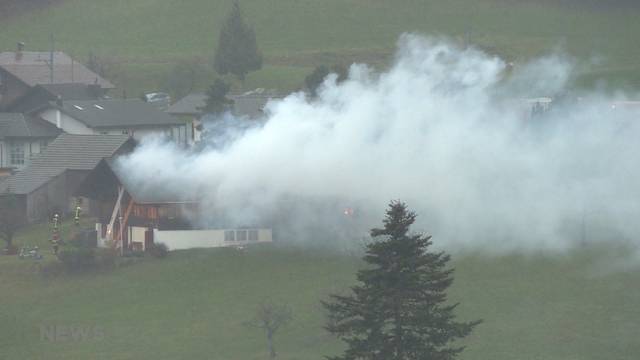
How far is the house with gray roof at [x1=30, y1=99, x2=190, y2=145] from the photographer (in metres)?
73.0

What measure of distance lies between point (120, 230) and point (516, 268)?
49.3 ft

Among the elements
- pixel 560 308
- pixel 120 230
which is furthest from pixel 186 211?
pixel 560 308

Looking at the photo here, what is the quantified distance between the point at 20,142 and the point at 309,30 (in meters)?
52.1

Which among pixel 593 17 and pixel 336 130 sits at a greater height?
pixel 593 17

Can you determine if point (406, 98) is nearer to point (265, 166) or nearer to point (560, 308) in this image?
point (265, 166)

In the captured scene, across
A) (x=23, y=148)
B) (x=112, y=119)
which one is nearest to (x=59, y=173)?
(x=23, y=148)

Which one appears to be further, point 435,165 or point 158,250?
point 158,250

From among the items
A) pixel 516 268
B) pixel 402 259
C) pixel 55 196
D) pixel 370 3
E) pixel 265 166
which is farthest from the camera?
pixel 370 3

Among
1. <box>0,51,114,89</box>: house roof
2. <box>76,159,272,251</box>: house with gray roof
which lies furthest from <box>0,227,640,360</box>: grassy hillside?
<box>0,51,114,89</box>: house roof

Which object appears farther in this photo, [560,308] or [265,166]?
[265,166]

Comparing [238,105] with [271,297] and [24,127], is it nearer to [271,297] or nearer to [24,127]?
[24,127]

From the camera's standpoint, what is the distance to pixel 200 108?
76312mm

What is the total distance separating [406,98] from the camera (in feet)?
165

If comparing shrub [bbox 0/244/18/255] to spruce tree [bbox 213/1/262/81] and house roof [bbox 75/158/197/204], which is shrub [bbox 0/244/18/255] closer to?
house roof [bbox 75/158/197/204]
